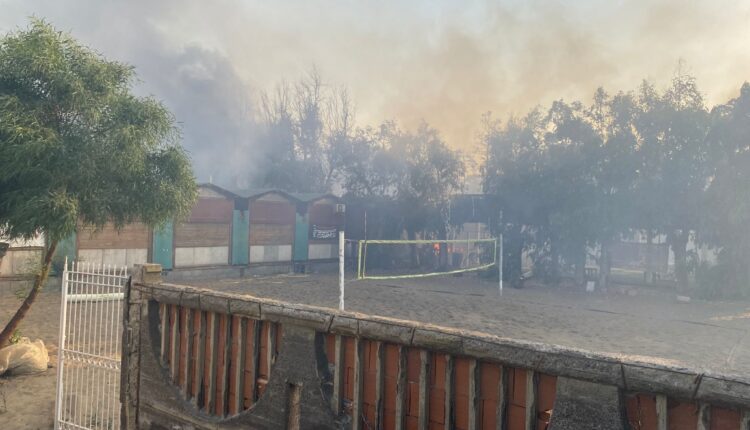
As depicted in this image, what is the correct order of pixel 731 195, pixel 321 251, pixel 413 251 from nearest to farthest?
pixel 731 195 → pixel 321 251 → pixel 413 251

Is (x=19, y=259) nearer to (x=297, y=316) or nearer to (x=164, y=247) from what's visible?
(x=164, y=247)

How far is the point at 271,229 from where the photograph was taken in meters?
27.4

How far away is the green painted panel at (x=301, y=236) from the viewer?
28.7 metres

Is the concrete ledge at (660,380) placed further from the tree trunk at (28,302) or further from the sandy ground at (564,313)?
the tree trunk at (28,302)

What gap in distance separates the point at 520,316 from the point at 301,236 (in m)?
15.8

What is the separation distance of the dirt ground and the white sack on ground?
160 millimetres

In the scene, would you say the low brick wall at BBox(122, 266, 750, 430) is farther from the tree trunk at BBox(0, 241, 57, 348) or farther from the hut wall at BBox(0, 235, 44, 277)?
the hut wall at BBox(0, 235, 44, 277)

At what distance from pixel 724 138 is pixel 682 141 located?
4.89 ft

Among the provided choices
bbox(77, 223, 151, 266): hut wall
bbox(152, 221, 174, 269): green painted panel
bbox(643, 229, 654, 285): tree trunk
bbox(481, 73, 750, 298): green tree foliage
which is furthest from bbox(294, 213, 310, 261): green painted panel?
bbox(643, 229, 654, 285): tree trunk

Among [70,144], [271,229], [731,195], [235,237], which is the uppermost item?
[731,195]

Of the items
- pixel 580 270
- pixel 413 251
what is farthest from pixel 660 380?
pixel 413 251

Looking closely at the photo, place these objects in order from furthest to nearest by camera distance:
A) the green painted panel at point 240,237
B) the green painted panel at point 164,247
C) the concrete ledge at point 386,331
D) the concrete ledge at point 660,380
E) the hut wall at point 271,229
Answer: the hut wall at point 271,229 → the green painted panel at point 240,237 → the green painted panel at point 164,247 → the concrete ledge at point 386,331 → the concrete ledge at point 660,380

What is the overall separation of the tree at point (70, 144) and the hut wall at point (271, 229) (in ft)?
58.4

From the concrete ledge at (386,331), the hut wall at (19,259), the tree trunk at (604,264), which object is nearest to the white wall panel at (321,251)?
the hut wall at (19,259)
